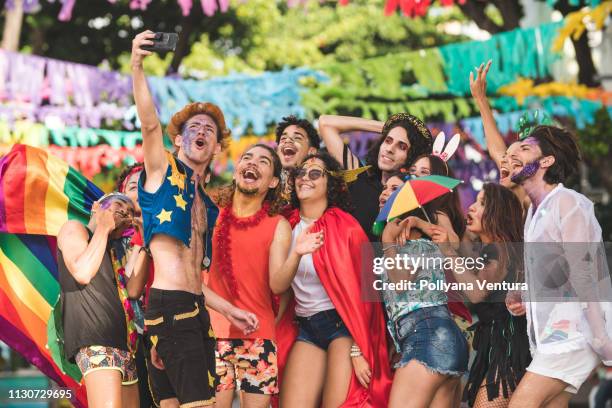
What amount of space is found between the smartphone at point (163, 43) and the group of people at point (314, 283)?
0.11 ft

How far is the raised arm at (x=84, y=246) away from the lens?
19.8 feet

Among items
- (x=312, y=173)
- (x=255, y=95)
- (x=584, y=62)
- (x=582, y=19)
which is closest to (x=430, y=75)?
(x=255, y=95)

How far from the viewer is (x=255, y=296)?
650 cm

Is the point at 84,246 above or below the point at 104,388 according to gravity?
above

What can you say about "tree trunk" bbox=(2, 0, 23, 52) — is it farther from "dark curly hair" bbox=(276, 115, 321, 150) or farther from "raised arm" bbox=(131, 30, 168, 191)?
"raised arm" bbox=(131, 30, 168, 191)

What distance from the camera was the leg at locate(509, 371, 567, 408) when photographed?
18.5 ft

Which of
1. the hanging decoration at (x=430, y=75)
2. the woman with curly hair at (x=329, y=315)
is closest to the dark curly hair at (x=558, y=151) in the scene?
the woman with curly hair at (x=329, y=315)

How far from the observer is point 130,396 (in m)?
6.38

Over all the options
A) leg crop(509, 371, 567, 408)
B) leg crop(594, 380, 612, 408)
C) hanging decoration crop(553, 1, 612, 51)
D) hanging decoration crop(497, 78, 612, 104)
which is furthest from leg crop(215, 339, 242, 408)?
hanging decoration crop(497, 78, 612, 104)

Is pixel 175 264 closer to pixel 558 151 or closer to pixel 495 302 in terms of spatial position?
pixel 495 302

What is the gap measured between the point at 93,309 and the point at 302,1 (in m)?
5.84

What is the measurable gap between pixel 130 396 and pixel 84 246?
38.4 inches

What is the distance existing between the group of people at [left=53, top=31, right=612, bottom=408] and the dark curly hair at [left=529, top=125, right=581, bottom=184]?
0.04ft

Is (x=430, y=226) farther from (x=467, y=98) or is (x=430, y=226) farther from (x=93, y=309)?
(x=467, y=98)
